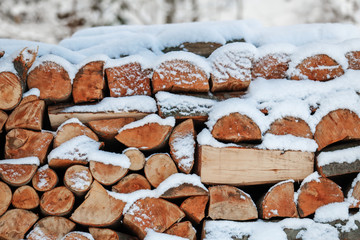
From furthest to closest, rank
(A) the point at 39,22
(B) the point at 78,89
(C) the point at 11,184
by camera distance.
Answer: (A) the point at 39,22, (B) the point at 78,89, (C) the point at 11,184

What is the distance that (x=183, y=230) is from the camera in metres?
1.45

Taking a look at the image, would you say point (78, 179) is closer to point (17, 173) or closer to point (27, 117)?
point (17, 173)

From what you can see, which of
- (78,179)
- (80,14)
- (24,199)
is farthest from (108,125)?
(80,14)

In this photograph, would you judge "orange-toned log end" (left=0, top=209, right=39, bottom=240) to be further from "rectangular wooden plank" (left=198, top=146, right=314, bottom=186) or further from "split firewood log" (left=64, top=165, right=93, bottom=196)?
"rectangular wooden plank" (left=198, top=146, right=314, bottom=186)

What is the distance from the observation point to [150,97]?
1601mm

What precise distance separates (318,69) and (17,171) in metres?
1.53

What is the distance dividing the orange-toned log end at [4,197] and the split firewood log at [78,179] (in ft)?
0.80

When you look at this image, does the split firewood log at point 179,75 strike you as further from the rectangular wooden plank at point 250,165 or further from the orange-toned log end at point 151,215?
the orange-toned log end at point 151,215

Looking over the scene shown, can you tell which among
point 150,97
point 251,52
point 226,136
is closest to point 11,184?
point 150,97

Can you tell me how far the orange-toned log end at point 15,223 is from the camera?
1387mm

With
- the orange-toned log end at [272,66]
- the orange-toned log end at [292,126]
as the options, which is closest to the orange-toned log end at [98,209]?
the orange-toned log end at [292,126]

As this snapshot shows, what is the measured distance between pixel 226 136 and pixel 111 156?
0.55 metres

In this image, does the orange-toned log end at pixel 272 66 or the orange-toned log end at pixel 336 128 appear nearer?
the orange-toned log end at pixel 336 128

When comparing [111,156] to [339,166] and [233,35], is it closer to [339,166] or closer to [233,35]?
[233,35]
